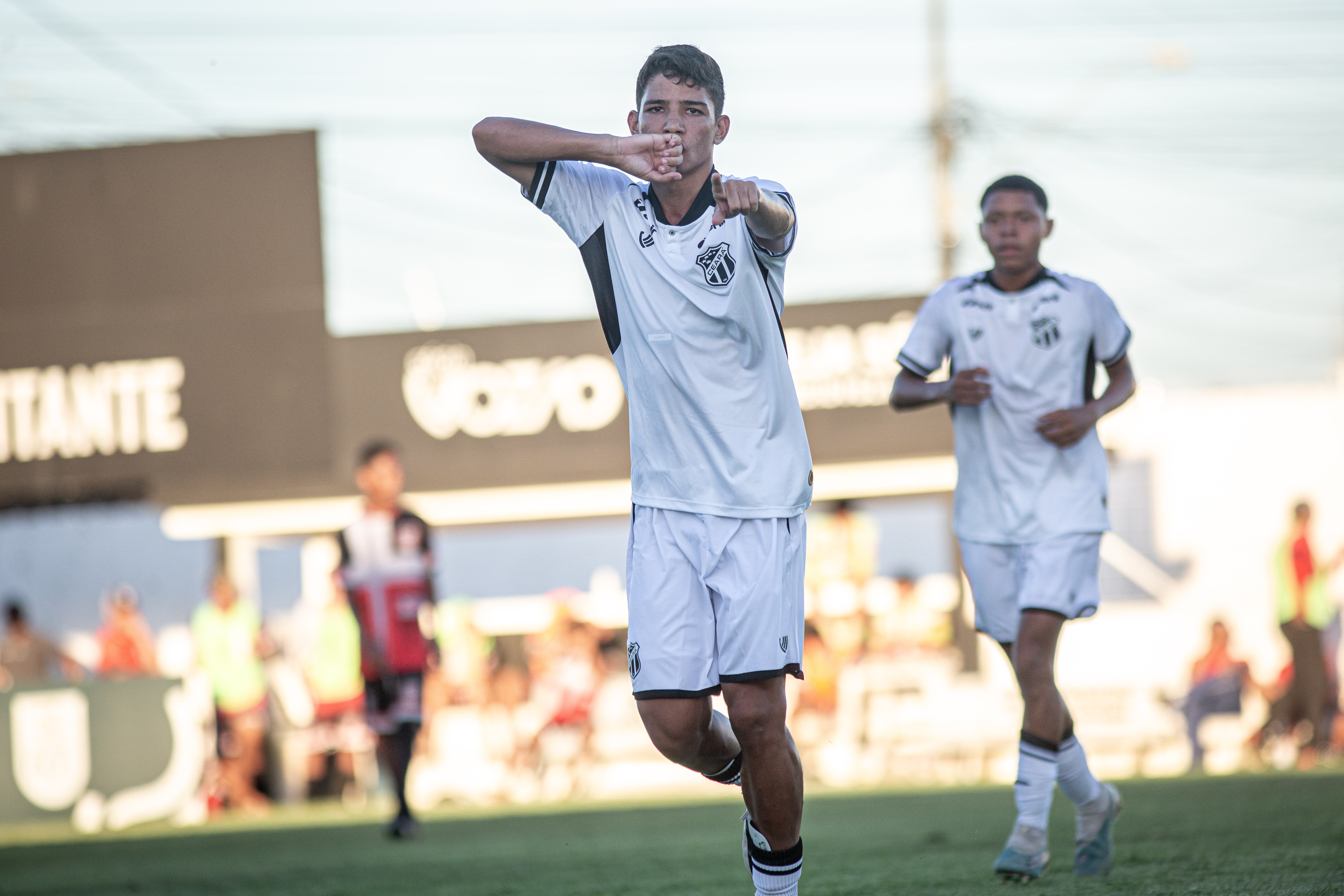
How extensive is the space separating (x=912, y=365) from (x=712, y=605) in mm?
2055

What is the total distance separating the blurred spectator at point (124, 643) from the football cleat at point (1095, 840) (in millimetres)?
12342

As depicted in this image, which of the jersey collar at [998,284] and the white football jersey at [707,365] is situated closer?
the white football jersey at [707,365]

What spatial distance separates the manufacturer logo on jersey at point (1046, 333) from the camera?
546 centimetres

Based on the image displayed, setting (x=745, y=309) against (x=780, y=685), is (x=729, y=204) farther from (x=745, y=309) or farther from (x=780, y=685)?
(x=780, y=685)

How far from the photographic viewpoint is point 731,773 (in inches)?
170

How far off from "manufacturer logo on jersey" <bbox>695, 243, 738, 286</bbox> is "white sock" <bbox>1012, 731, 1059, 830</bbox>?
2.00 m

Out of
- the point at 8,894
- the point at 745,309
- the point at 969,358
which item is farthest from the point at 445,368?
the point at 745,309

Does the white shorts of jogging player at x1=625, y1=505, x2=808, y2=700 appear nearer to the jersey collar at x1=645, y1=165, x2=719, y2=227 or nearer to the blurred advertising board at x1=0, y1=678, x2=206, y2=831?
the jersey collar at x1=645, y1=165, x2=719, y2=227

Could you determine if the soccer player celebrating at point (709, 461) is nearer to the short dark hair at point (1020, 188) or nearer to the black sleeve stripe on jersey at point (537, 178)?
the black sleeve stripe on jersey at point (537, 178)

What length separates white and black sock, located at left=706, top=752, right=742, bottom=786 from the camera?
14.0ft

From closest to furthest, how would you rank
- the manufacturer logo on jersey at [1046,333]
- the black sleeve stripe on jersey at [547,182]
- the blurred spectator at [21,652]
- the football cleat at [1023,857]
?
the black sleeve stripe on jersey at [547,182]
the football cleat at [1023,857]
the manufacturer logo on jersey at [1046,333]
the blurred spectator at [21,652]

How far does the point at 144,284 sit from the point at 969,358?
1140 centimetres

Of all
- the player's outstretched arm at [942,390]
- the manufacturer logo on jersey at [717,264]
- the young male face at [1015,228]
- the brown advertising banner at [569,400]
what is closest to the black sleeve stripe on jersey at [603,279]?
the manufacturer logo on jersey at [717,264]

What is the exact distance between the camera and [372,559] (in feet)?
29.1
